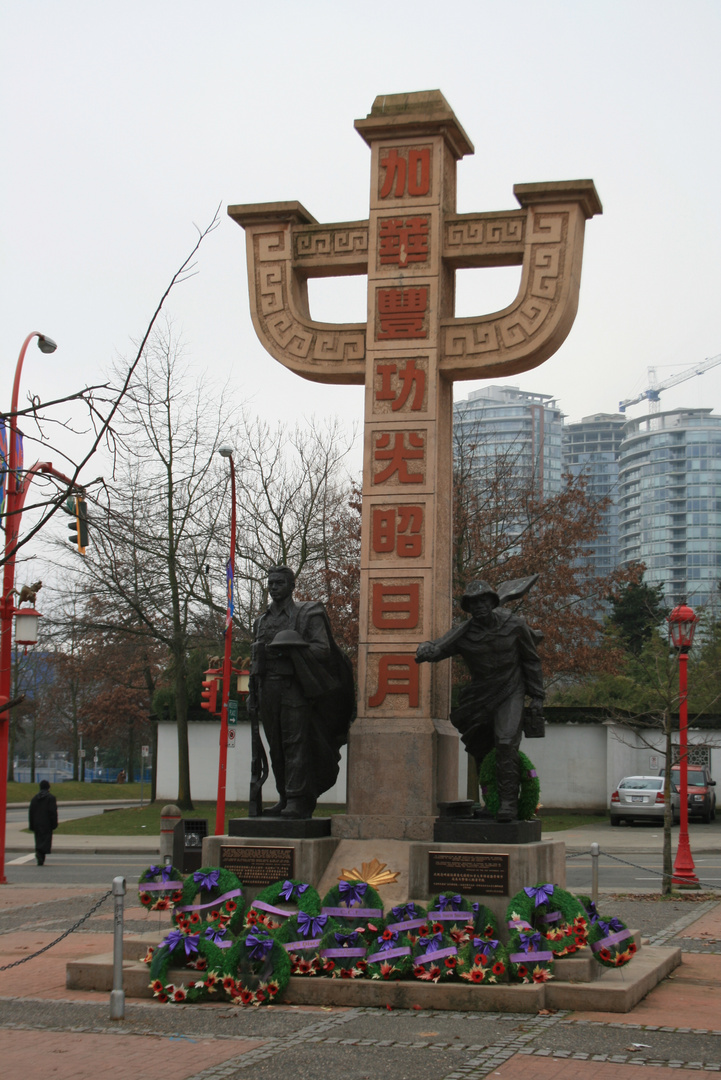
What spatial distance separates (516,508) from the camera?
109 ft

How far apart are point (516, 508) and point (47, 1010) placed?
26036 mm

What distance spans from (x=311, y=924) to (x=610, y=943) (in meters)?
2.06

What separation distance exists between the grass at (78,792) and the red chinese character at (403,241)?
146 ft

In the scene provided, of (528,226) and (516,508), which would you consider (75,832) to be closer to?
(516,508)

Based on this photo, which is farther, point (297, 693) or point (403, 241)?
point (403, 241)

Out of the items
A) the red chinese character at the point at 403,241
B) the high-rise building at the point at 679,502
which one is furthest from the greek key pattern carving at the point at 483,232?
the high-rise building at the point at 679,502

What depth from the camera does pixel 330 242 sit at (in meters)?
11.5

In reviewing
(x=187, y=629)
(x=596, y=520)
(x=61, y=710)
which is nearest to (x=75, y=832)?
(x=187, y=629)

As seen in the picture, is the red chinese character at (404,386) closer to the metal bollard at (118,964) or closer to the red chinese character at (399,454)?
the red chinese character at (399,454)

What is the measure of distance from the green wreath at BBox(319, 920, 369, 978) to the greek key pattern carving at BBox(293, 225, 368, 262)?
5.97 meters

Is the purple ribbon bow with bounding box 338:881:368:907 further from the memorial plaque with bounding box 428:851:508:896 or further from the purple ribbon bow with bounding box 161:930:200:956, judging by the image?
the purple ribbon bow with bounding box 161:930:200:956

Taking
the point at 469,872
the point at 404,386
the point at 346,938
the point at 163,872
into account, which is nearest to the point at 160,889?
the point at 163,872

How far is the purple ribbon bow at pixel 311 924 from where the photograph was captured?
343 inches

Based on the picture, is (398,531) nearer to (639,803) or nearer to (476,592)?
(476,592)
